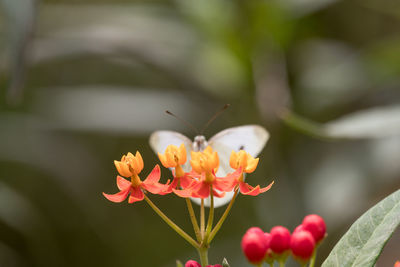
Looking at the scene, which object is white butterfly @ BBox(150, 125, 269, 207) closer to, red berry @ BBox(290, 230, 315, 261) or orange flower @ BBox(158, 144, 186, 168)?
orange flower @ BBox(158, 144, 186, 168)

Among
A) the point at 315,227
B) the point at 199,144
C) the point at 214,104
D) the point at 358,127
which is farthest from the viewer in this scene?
the point at 214,104

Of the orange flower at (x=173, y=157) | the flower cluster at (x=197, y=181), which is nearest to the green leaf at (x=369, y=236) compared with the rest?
the flower cluster at (x=197, y=181)

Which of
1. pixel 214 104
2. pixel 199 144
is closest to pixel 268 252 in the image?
pixel 199 144

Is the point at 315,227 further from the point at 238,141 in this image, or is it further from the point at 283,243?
the point at 238,141

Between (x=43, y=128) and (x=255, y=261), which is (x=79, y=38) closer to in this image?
(x=43, y=128)

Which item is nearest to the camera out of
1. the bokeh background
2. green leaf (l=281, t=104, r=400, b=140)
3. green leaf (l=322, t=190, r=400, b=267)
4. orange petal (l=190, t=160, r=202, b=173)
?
green leaf (l=322, t=190, r=400, b=267)

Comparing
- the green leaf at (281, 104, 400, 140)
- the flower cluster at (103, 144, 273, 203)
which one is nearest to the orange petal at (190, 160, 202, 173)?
the flower cluster at (103, 144, 273, 203)
